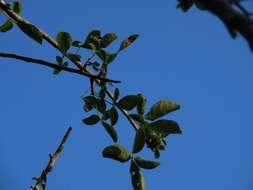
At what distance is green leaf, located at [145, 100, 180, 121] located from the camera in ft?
7.90

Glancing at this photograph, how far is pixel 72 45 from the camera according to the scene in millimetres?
2721

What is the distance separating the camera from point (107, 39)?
2.70 metres

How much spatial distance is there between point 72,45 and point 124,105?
0.54 meters

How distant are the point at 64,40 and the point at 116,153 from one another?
71cm

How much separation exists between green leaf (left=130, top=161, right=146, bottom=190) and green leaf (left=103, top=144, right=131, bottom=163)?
0.06 metres

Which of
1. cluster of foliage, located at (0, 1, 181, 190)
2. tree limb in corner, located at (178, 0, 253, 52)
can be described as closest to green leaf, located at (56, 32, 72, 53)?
cluster of foliage, located at (0, 1, 181, 190)

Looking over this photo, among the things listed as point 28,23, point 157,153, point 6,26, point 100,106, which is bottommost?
point 157,153

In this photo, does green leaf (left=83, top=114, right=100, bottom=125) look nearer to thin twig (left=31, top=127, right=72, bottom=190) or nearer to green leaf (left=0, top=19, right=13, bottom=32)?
thin twig (left=31, top=127, right=72, bottom=190)

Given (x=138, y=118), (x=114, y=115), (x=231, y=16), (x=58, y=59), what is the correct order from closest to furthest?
(x=231, y=16) < (x=138, y=118) < (x=114, y=115) < (x=58, y=59)

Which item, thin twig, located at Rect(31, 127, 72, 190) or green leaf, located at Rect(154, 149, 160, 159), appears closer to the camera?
thin twig, located at Rect(31, 127, 72, 190)

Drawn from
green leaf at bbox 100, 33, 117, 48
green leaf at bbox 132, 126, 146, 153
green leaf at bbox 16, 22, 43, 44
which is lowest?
green leaf at bbox 132, 126, 146, 153

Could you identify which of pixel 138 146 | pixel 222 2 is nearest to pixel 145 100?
pixel 138 146

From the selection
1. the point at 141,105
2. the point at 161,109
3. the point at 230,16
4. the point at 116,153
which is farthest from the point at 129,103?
the point at 230,16

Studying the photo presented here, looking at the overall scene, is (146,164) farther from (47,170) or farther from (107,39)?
(107,39)
